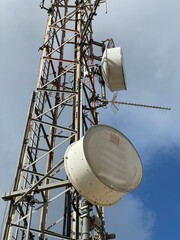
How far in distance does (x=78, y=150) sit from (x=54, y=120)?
141 inches

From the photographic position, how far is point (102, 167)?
16.6 ft

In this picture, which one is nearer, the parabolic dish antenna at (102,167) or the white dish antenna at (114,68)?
the parabolic dish antenna at (102,167)

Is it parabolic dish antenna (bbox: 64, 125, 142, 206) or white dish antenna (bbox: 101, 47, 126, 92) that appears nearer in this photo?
parabolic dish antenna (bbox: 64, 125, 142, 206)

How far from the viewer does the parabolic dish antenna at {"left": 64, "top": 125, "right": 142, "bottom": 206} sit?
496 centimetres

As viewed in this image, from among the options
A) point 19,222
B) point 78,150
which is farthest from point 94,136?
point 19,222

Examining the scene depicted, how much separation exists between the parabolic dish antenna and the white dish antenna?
8.07ft

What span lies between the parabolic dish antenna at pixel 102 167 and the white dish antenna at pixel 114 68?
2.46 meters

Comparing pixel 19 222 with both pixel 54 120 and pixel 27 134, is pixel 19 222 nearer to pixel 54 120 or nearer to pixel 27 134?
pixel 27 134

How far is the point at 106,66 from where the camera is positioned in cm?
782

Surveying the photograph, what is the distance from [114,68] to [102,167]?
3239mm

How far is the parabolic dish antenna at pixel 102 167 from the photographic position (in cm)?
496

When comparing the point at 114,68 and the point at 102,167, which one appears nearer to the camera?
the point at 102,167

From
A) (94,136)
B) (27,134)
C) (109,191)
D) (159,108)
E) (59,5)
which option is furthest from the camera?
(59,5)

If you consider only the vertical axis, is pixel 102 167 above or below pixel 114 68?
below
